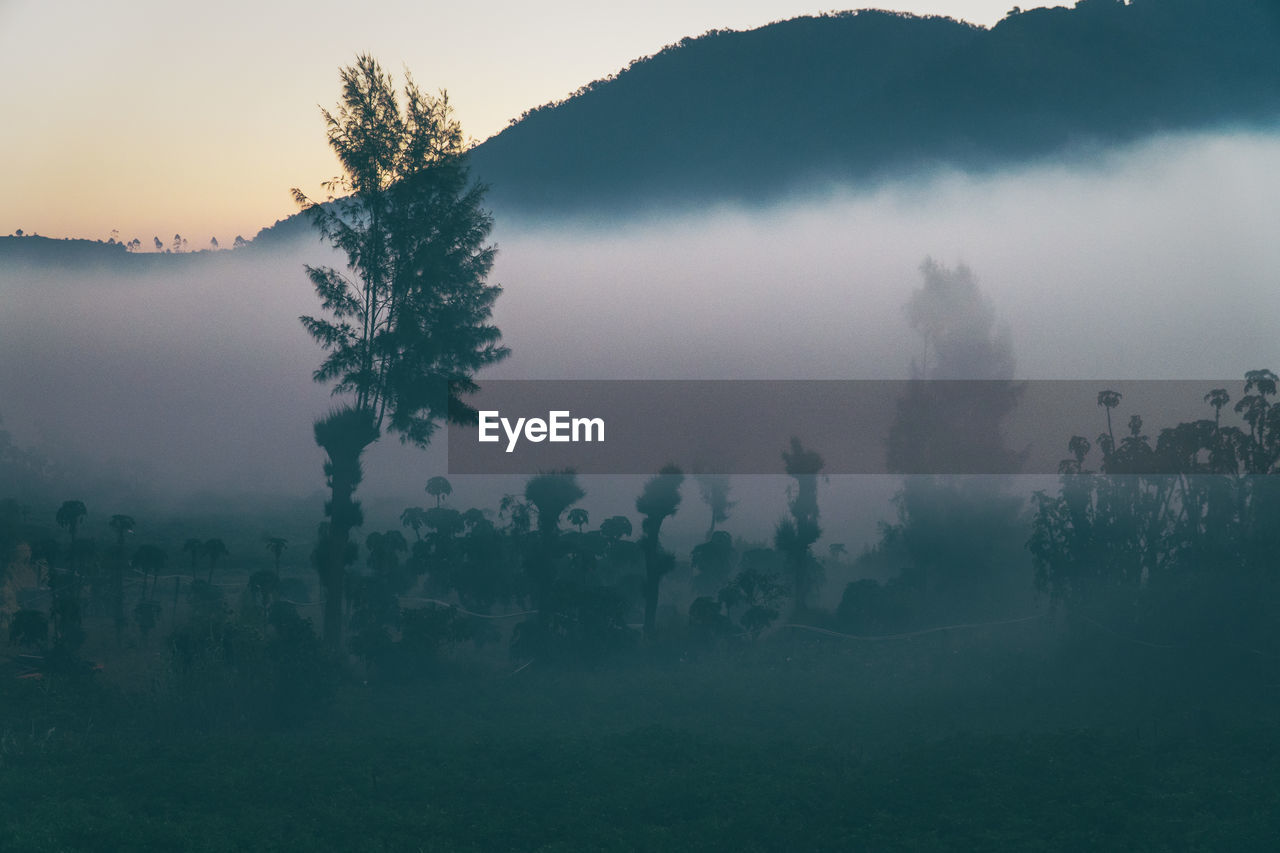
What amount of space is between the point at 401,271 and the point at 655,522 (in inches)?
604

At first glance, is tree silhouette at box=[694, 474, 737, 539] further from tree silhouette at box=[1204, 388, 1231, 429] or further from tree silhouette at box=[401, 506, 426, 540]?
tree silhouette at box=[1204, 388, 1231, 429]

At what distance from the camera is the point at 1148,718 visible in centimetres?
2842

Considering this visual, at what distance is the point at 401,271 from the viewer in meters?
35.1

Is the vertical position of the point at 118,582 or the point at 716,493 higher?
the point at 716,493

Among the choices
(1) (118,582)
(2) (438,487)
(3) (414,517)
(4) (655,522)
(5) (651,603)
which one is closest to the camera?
(1) (118,582)

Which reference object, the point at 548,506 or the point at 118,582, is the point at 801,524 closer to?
the point at 548,506

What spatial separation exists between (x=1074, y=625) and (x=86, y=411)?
123579 mm

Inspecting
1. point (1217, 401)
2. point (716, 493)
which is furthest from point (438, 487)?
point (1217, 401)

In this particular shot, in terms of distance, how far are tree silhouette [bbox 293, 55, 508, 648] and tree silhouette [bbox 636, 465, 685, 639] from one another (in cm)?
957

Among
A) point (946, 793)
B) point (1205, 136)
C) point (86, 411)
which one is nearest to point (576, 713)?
point (946, 793)

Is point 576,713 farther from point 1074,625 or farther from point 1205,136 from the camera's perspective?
point 1205,136

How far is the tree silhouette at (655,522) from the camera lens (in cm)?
3884

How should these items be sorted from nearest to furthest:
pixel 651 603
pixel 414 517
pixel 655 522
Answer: pixel 651 603
pixel 655 522
pixel 414 517

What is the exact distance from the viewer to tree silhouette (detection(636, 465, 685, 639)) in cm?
3884
